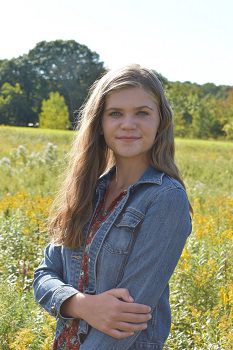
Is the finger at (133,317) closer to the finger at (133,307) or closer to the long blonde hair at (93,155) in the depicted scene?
the finger at (133,307)

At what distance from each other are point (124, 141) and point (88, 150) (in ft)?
0.74

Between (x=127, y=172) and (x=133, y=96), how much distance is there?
0.28 metres

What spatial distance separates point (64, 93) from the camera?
2370 inches

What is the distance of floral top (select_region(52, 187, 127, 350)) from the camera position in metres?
1.87

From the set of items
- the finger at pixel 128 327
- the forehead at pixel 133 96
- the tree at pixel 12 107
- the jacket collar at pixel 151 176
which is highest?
the forehead at pixel 133 96

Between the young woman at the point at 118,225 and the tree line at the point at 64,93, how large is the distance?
1544 inches

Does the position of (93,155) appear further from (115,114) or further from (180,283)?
(180,283)

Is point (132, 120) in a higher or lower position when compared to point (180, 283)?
higher

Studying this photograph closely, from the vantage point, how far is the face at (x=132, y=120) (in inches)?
73.1

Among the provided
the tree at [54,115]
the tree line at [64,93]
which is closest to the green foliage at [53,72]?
the tree line at [64,93]

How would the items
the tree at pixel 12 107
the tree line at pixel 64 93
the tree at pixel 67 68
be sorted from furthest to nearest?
the tree at pixel 67 68 → the tree at pixel 12 107 → the tree line at pixel 64 93

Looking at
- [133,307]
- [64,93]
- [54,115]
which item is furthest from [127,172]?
[64,93]

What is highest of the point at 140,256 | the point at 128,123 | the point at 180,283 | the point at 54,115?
the point at 128,123

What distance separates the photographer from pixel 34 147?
16672 millimetres
